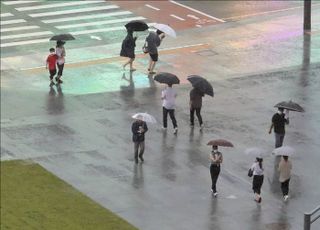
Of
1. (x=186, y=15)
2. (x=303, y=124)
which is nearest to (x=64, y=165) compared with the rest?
(x=303, y=124)

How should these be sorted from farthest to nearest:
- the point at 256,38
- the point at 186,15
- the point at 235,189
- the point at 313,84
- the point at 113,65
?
the point at 186,15, the point at 256,38, the point at 113,65, the point at 313,84, the point at 235,189

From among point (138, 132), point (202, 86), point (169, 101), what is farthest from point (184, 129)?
point (138, 132)

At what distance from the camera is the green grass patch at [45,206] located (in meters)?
20.8

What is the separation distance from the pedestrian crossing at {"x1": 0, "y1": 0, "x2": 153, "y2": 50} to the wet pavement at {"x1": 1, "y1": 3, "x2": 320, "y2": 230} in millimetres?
3170

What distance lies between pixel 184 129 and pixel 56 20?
14.2m

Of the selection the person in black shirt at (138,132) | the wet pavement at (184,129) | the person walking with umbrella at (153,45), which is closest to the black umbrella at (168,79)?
the wet pavement at (184,129)

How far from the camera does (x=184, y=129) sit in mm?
27109

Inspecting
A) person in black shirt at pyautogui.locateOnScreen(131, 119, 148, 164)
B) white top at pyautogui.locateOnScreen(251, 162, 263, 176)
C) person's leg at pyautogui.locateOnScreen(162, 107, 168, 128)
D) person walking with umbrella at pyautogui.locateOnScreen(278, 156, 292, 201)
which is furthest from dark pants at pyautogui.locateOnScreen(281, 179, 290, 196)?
person's leg at pyautogui.locateOnScreen(162, 107, 168, 128)

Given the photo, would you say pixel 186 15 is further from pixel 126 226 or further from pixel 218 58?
pixel 126 226

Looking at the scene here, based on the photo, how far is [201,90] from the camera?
85.9 ft

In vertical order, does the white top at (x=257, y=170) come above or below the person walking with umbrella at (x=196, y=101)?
below

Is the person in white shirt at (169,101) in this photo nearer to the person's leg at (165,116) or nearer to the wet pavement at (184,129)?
the person's leg at (165,116)

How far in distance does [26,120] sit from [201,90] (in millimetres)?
5510

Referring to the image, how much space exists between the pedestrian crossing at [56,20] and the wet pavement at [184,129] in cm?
317
